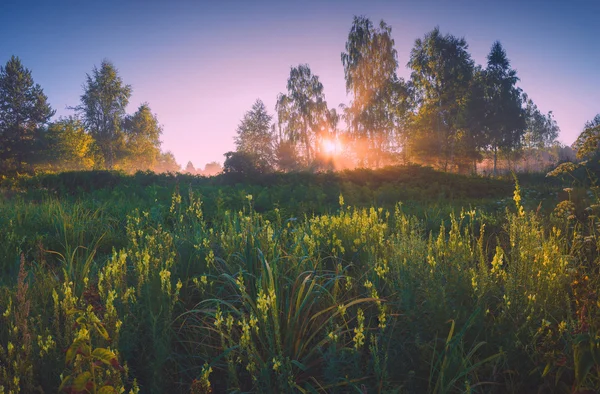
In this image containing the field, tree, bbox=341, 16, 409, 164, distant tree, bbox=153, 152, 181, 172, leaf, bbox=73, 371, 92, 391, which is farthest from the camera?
distant tree, bbox=153, 152, 181, 172

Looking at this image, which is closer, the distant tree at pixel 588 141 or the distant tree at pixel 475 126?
the distant tree at pixel 588 141

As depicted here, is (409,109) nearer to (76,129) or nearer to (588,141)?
(588,141)

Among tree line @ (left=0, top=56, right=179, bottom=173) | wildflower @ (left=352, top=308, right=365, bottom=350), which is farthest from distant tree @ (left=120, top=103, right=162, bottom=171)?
wildflower @ (left=352, top=308, right=365, bottom=350)

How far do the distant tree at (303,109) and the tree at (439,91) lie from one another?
8549mm

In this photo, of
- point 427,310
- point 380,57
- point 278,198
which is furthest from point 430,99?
point 427,310

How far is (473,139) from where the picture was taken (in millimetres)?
32562

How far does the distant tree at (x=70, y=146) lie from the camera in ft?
113

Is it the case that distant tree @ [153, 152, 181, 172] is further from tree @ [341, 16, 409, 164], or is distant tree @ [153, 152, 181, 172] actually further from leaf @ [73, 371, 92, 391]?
leaf @ [73, 371, 92, 391]

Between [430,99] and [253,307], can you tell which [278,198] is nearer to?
[253,307]

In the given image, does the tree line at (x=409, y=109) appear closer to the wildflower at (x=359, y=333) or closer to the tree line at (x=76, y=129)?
the tree line at (x=76, y=129)

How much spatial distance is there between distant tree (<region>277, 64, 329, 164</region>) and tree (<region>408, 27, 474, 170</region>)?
855 cm

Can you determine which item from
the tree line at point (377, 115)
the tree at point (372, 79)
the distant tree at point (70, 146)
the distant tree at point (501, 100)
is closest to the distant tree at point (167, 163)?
the distant tree at point (70, 146)

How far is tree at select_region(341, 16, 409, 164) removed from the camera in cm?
2741

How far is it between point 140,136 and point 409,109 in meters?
38.3
